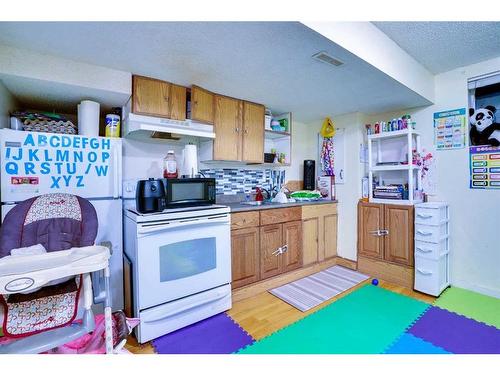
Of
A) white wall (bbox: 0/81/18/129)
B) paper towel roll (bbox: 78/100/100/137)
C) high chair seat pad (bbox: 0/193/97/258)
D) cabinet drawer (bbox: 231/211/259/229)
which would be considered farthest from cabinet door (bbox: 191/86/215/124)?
white wall (bbox: 0/81/18/129)

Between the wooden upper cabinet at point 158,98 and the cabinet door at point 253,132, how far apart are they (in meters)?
0.74

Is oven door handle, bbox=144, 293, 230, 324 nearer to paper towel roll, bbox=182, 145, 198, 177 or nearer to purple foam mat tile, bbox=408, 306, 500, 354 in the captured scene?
paper towel roll, bbox=182, 145, 198, 177

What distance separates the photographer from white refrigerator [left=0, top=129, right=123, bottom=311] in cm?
157

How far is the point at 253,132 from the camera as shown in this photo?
2.72m

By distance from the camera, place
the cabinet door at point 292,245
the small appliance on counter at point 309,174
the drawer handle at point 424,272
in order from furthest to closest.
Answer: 1. the small appliance on counter at point 309,174
2. the cabinet door at point 292,245
3. the drawer handle at point 424,272

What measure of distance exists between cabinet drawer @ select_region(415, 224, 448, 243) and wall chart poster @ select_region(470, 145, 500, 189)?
1.72 ft

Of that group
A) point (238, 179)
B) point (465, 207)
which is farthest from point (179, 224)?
point (465, 207)

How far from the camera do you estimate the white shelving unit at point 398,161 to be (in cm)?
Result: 251

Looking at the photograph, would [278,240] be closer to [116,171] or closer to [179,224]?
[179,224]

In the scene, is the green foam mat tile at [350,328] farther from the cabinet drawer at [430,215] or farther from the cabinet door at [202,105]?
the cabinet door at [202,105]

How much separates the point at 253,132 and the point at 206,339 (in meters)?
2.05

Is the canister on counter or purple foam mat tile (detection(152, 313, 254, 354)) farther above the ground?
the canister on counter

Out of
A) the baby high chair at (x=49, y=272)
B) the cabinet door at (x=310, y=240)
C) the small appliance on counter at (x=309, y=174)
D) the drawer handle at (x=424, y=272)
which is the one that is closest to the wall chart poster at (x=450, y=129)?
the drawer handle at (x=424, y=272)

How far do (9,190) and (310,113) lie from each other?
3073mm
